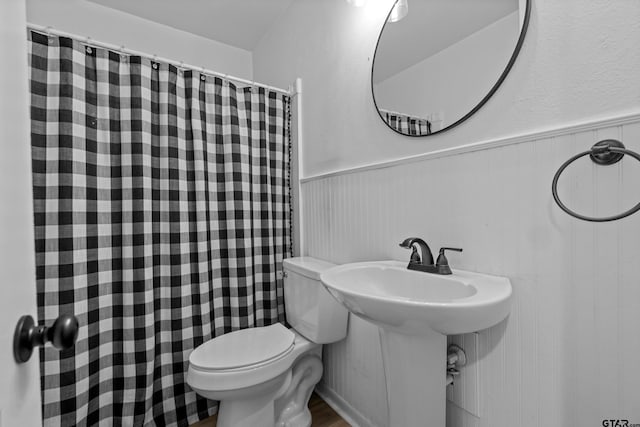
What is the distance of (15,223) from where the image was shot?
0.39 m

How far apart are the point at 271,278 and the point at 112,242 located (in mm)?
843

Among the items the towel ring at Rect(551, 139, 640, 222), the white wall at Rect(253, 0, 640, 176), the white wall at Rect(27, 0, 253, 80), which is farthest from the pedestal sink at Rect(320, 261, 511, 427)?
the white wall at Rect(27, 0, 253, 80)

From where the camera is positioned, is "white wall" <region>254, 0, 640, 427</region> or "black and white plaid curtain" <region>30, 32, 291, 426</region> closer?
"white wall" <region>254, 0, 640, 427</region>

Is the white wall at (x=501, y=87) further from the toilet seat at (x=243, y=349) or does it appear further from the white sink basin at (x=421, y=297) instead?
the toilet seat at (x=243, y=349)

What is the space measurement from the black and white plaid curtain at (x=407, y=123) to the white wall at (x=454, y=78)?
2 centimetres

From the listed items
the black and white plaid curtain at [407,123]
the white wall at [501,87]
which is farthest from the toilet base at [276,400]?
the black and white plaid curtain at [407,123]

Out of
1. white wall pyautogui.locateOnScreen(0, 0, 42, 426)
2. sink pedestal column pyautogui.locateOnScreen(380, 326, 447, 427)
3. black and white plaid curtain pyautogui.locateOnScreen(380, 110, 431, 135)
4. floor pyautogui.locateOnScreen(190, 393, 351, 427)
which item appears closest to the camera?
white wall pyautogui.locateOnScreen(0, 0, 42, 426)

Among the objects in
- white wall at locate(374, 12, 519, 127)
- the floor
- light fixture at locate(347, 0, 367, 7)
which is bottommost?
the floor

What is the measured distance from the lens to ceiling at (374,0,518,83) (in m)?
0.93

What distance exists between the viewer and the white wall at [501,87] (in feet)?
2.25

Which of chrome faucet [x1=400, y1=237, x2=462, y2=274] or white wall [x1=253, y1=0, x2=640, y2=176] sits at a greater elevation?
white wall [x1=253, y1=0, x2=640, y2=176]

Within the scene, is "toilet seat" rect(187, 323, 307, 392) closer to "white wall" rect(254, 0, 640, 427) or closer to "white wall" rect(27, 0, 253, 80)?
"white wall" rect(254, 0, 640, 427)

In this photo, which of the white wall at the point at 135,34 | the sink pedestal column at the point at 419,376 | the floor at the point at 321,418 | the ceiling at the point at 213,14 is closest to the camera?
the sink pedestal column at the point at 419,376

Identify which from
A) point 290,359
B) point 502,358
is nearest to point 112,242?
point 290,359
